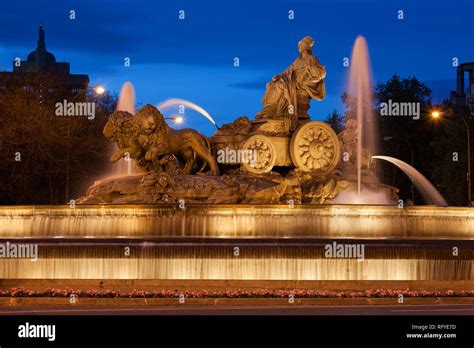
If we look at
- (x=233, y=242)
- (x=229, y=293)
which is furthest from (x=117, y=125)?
(x=229, y=293)

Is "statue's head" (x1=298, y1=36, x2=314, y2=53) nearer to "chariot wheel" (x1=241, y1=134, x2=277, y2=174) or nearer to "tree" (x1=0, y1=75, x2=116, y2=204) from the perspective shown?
"chariot wheel" (x1=241, y1=134, x2=277, y2=174)

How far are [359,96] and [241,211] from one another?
8530mm

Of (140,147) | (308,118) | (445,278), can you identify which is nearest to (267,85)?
(308,118)

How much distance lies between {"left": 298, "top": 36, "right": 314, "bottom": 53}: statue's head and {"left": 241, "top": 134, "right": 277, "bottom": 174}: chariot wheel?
3.09 metres

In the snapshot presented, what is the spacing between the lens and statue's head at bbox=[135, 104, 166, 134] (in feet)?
101

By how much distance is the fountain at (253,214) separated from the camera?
25.1 m

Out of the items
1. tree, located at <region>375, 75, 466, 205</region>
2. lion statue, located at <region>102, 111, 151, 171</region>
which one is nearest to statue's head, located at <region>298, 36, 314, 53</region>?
lion statue, located at <region>102, 111, 151, 171</region>

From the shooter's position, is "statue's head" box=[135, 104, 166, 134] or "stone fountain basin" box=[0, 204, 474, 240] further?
"statue's head" box=[135, 104, 166, 134]

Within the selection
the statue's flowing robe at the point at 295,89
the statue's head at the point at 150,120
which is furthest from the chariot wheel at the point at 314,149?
the statue's head at the point at 150,120

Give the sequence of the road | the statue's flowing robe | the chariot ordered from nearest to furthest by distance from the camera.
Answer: the road
the chariot
the statue's flowing robe

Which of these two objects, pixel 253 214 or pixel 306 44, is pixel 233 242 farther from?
pixel 306 44

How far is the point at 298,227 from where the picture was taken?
28.1 meters

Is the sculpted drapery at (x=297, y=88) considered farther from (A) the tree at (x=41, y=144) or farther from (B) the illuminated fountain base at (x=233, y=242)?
(A) the tree at (x=41, y=144)
